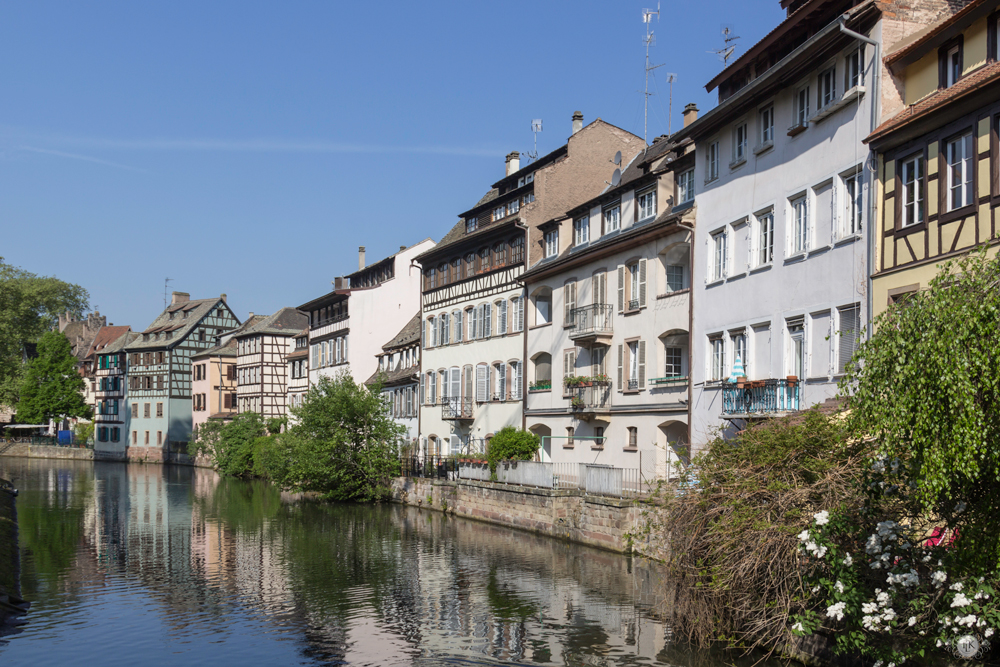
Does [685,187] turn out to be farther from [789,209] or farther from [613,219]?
[789,209]

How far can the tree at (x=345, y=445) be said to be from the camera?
40906mm

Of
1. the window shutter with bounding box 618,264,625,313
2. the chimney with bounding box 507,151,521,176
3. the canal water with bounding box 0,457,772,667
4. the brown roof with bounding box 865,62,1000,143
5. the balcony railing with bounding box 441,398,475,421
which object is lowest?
the canal water with bounding box 0,457,772,667

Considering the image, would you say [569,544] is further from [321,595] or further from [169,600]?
[169,600]

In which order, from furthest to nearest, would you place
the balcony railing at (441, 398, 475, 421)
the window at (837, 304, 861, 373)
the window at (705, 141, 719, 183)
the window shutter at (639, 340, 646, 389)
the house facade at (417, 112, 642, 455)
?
the balcony railing at (441, 398, 475, 421)
the house facade at (417, 112, 642, 455)
the window shutter at (639, 340, 646, 389)
the window at (705, 141, 719, 183)
the window at (837, 304, 861, 373)

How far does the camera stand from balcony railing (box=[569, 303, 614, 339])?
1259 inches

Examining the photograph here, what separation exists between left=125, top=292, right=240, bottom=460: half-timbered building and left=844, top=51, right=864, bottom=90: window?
7120 cm

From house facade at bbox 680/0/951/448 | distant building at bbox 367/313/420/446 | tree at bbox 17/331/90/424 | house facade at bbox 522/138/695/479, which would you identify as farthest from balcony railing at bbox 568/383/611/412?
tree at bbox 17/331/90/424

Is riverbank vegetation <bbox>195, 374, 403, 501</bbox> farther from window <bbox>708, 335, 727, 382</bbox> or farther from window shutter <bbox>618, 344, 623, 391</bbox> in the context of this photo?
window <bbox>708, 335, 727, 382</bbox>

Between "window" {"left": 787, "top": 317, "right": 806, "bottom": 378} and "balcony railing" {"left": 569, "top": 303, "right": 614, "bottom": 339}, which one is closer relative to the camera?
"window" {"left": 787, "top": 317, "right": 806, "bottom": 378}

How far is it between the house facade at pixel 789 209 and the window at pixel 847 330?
3 cm

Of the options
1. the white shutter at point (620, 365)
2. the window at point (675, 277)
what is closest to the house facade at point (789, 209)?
the window at point (675, 277)

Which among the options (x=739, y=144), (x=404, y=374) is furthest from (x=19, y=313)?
(x=739, y=144)

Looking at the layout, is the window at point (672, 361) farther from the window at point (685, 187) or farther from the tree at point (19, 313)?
the tree at point (19, 313)

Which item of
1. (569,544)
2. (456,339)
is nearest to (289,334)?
(456,339)
